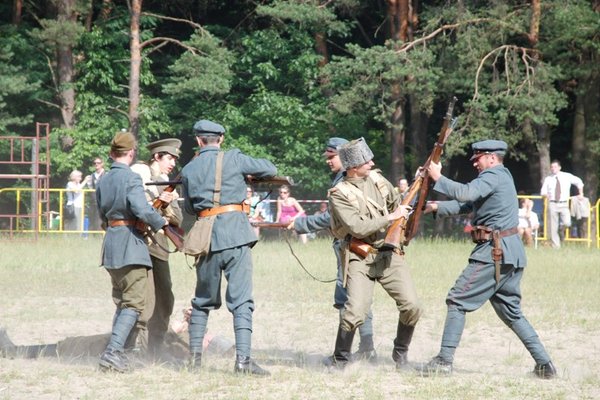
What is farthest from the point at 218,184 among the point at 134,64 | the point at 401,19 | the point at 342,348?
the point at 401,19

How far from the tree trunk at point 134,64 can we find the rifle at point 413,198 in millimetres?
20053

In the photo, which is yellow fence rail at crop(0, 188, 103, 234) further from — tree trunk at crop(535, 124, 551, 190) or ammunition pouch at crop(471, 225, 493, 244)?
ammunition pouch at crop(471, 225, 493, 244)

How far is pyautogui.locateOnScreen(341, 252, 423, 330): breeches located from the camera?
8.34m

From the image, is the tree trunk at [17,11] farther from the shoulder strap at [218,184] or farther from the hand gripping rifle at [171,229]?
the shoulder strap at [218,184]

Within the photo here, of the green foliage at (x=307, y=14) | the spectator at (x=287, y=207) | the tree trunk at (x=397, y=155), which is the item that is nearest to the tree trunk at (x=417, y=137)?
the tree trunk at (x=397, y=155)

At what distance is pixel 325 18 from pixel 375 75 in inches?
104

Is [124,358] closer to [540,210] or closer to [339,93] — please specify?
[540,210]

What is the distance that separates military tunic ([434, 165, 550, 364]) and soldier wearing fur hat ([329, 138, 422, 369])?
320 millimetres

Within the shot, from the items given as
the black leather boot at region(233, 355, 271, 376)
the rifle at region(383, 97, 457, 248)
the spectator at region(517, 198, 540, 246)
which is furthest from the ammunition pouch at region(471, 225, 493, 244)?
the spectator at region(517, 198, 540, 246)

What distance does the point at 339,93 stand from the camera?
2802cm

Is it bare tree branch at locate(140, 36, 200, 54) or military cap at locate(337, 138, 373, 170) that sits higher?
bare tree branch at locate(140, 36, 200, 54)

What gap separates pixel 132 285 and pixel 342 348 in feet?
5.51

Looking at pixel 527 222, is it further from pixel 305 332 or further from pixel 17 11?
pixel 17 11

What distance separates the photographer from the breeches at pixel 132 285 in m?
8.56
